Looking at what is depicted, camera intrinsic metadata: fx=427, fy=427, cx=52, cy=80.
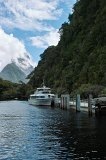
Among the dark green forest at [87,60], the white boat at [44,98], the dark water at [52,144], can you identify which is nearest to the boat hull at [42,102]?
the white boat at [44,98]

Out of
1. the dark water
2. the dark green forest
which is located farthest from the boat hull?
the dark water

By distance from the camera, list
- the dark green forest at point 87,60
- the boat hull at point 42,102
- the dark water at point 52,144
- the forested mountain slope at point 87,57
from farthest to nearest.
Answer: the boat hull at point 42,102 → the forested mountain slope at point 87,57 → the dark green forest at point 87,60 → the dark water at point 52,144

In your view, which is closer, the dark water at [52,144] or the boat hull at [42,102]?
the dark water at [52,144]

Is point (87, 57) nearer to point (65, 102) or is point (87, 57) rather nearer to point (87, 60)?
point (87, 60)

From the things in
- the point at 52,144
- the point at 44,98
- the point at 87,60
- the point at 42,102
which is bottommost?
the point at 52,144

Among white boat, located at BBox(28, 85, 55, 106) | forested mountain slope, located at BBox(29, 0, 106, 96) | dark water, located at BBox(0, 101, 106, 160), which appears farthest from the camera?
white boat, located at BBox(28, 85, 55, 106)

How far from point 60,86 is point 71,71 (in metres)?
16.6

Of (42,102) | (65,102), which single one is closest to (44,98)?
(42,102)

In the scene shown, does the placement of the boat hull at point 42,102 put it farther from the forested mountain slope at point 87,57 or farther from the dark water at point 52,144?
the dark water at point 52,144

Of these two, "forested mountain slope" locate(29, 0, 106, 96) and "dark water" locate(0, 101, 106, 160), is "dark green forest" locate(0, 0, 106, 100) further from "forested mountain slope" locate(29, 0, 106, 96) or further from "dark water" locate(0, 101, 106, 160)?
"dark water" locate(0, 101, 106, 160)

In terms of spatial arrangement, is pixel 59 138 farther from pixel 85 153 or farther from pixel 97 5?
pixel 97 5

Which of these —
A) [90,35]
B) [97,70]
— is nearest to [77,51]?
[90,35]

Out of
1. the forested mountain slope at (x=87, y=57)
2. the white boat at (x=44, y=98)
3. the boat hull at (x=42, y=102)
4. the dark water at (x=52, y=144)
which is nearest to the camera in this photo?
the dark water at (x=52, y=144)

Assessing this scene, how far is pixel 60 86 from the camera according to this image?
183000 millimetres
